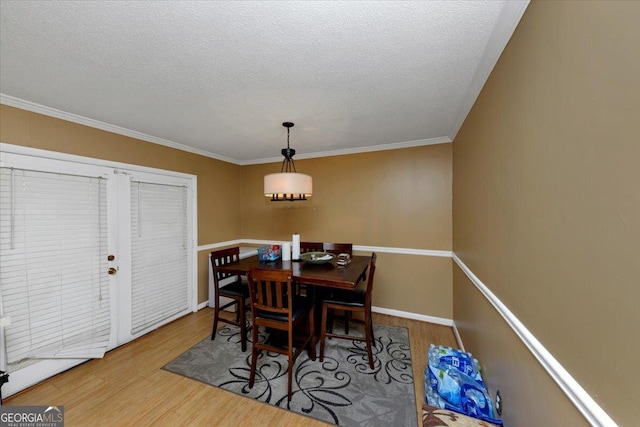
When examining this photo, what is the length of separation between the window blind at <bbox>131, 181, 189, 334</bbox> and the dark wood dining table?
119 cm

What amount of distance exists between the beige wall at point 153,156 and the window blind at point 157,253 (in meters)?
0.26

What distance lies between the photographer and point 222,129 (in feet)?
8.95

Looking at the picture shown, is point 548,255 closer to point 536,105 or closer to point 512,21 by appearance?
point 536,105

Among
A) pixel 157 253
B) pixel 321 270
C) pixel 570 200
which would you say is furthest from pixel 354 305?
pixel 157 253

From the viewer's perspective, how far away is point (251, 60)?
1.49 metres

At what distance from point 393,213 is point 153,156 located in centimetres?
329

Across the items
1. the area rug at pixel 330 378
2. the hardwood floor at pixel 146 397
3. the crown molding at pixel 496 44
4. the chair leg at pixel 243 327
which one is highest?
the crown molding at pixel 496 44

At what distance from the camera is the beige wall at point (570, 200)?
0.56 meters

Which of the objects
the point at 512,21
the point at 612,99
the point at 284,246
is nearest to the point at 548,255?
the point at 612,99

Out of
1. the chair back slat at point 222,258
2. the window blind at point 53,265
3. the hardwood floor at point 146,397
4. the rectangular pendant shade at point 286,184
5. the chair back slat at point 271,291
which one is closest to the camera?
the hardwood floor at point 146,397

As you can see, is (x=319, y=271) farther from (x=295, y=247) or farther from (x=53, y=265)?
(x=53, y=265)

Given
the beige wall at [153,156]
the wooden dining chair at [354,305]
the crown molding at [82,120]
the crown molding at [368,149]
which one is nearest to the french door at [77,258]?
the beige wall at [153,156]

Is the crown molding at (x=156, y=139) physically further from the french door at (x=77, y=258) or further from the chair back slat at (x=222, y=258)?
the chair back slat at (x=222, y=258)

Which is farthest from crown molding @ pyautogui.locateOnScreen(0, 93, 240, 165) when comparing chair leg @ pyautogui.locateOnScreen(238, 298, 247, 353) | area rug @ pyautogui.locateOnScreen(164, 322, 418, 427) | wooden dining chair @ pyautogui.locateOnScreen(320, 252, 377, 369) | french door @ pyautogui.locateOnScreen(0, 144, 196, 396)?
wooden dining chair @ pyautogui.locateOnScreen(320, 252, 377, 369)
